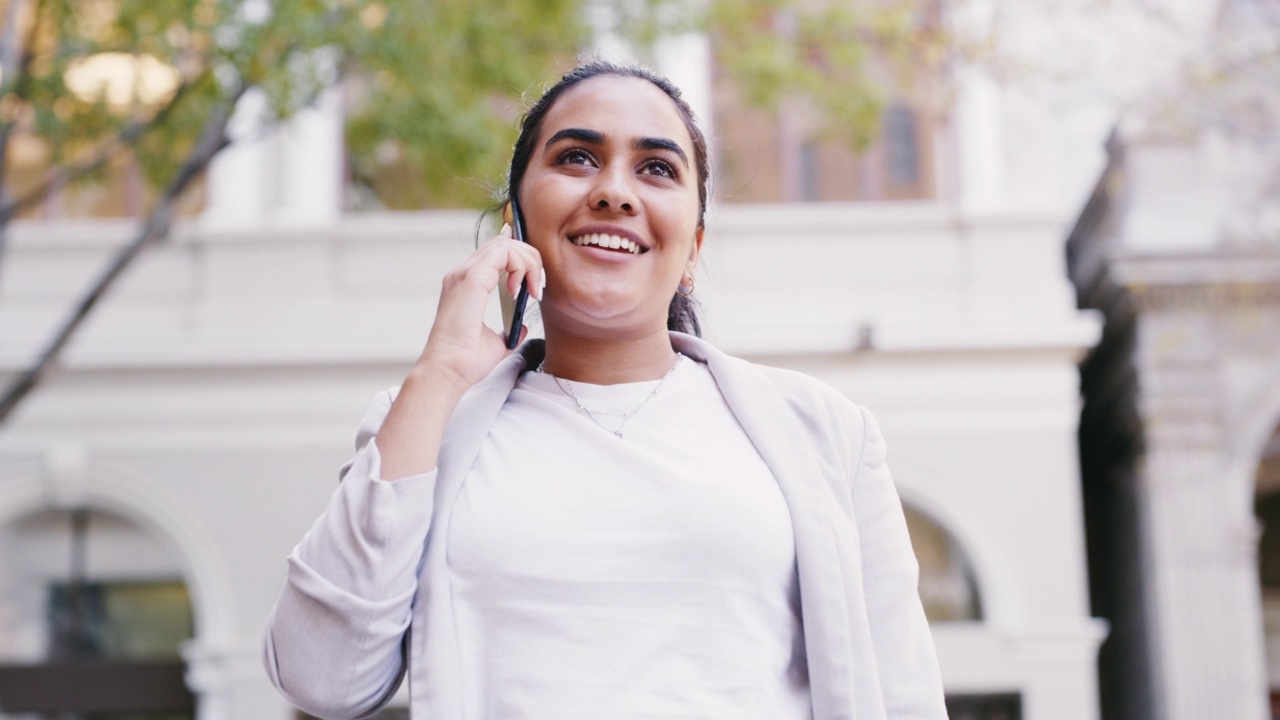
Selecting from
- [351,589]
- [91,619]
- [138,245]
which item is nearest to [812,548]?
[351,589]

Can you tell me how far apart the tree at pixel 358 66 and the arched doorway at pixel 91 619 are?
2.68 meters

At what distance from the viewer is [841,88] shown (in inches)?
431

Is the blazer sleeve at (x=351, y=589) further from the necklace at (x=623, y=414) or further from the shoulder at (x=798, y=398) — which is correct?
the shoulder at (x=798, y=398)

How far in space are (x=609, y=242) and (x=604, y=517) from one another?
36 centimetres

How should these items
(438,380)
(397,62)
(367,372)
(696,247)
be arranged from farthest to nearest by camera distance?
(367,372)
(397,62)
(696,247)
(438,380)

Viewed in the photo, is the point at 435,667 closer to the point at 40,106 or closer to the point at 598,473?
the point at 598,473

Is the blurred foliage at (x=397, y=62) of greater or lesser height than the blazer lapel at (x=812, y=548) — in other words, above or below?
above

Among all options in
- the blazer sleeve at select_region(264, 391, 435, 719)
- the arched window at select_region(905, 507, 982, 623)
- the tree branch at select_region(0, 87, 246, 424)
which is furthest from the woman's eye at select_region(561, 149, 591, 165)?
the arched window at select_region(905, 507, 982, 623)

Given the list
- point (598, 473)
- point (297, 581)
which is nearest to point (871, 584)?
point (598, 473)

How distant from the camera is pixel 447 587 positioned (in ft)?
6.03

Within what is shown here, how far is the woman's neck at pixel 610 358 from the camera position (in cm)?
207

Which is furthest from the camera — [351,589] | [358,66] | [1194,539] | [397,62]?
[1194,539]

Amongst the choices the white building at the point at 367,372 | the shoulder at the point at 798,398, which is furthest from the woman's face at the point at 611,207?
the white building at the point at 367,372

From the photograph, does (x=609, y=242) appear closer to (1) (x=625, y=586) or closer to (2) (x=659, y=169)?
(2) (x=659, y=169)
